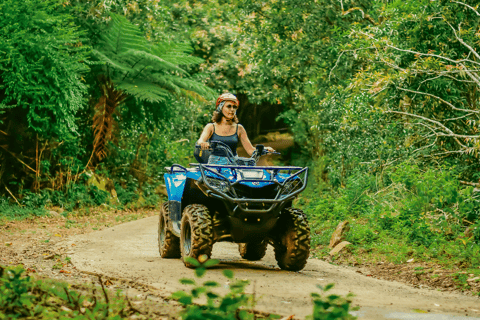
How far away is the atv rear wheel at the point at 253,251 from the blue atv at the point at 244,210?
70 cm

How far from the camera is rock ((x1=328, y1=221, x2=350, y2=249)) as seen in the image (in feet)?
34.6

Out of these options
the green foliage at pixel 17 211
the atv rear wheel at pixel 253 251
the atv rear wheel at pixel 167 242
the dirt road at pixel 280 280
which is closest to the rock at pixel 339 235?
the dirt road at pixel 280 280

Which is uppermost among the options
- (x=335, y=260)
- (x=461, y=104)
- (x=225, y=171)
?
(x=461, y=104)

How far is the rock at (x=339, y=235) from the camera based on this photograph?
10.5 metres

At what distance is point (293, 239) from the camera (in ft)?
25.4

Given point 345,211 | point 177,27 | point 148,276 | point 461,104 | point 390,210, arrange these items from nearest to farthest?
point 148,276 < point 390,210 < point 461,104 < point 345,211 < point 177,27

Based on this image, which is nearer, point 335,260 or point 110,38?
point 335,260

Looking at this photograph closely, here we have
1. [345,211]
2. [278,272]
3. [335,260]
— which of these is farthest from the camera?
[345,211]

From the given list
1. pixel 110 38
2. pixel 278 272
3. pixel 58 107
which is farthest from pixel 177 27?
pixel 278 272

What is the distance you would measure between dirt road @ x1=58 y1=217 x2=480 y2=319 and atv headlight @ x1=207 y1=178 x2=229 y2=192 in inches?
38.4

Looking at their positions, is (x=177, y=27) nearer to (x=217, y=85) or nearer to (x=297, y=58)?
(x=217, y=85)

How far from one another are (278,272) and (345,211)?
4718 mm

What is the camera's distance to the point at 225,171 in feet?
25.5

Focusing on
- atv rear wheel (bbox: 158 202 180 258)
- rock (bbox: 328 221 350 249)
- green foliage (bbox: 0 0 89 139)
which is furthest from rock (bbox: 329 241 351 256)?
green foliage (bbox: 0 0 89 139)
